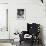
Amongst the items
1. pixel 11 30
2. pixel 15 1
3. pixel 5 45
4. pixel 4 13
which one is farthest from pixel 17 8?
pixel 5 45

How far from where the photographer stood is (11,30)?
8.70ft

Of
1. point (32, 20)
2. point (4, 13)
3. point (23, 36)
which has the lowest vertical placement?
point (23, 36)

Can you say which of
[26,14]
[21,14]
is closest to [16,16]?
[21,14]

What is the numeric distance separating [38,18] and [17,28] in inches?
22.5

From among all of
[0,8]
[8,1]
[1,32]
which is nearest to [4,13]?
[0,8]

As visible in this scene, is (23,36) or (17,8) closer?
(23,36)

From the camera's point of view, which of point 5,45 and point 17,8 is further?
point 17,8

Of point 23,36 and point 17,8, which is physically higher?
point 17,8

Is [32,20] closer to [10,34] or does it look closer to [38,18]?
[38,18]

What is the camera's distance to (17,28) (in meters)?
2.65

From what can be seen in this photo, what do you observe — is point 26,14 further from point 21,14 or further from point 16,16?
point 16,16

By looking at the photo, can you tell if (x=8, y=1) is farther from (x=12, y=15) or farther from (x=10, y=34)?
(x=10, y=34)

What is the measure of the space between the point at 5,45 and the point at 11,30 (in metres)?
0.61

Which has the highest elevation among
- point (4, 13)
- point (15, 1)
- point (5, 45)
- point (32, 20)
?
point (15, 1)
